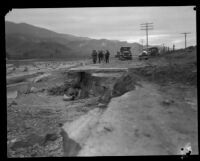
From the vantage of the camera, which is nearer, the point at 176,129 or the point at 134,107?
the point at 176,129

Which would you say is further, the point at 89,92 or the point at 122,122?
the point at 89,92

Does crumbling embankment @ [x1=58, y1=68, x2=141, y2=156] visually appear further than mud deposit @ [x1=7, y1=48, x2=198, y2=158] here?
Yes

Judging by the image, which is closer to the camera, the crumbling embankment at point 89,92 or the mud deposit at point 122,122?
the mud deposit at point 122,122

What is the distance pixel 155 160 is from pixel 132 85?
277 inches

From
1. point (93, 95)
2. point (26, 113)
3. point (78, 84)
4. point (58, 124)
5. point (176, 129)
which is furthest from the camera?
point (78, 84)

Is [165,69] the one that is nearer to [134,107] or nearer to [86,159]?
[134,107]

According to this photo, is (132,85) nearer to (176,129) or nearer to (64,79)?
(176,129)

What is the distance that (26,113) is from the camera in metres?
11.9

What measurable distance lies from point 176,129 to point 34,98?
1192cm

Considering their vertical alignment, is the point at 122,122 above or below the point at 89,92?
above
